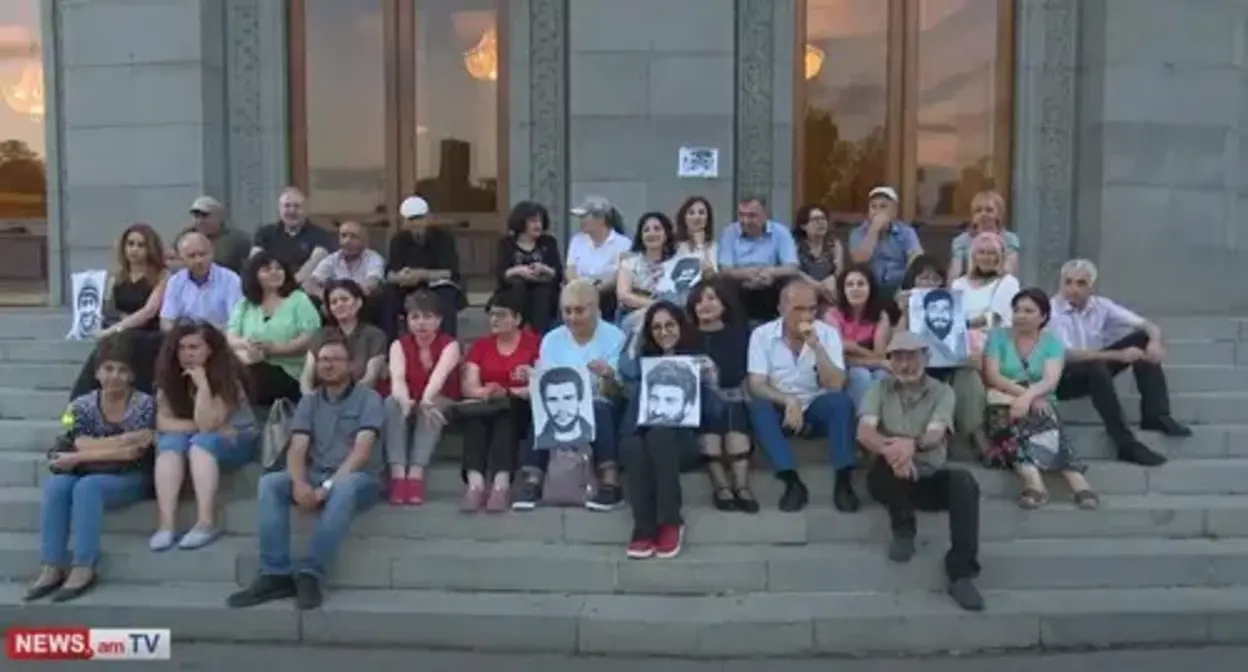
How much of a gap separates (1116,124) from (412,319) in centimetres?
781

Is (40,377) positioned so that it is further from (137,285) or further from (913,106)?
(913,106)

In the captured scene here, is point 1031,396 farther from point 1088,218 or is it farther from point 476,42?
point 476,42

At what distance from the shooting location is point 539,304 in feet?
30.0

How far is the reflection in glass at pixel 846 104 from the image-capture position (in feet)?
40.1

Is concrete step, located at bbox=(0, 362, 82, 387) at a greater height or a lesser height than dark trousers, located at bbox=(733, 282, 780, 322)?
lesser

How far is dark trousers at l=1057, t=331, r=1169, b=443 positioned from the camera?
821 centimetres

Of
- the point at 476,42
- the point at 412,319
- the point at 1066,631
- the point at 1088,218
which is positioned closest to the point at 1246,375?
the point at 1088,218

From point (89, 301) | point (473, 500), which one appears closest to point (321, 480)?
point (473, 500)

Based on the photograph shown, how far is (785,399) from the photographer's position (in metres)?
7.70

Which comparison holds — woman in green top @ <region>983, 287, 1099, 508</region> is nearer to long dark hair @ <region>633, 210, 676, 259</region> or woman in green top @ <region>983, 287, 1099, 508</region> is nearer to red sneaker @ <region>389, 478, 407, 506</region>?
long dark hair @ <region>633, 210, 676, 259</region>

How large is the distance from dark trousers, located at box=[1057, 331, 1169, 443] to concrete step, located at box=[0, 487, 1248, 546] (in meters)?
0.64

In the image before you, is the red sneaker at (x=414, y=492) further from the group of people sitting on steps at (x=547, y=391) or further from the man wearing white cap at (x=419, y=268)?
the man wearing white cap at (x=419, y=268)

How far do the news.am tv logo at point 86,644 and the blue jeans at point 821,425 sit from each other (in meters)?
3.94

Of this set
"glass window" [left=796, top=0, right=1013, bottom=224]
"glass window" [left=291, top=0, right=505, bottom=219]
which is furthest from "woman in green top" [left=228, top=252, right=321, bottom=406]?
"glass window" [left=796, top=0, right=1013, bottom=224]
